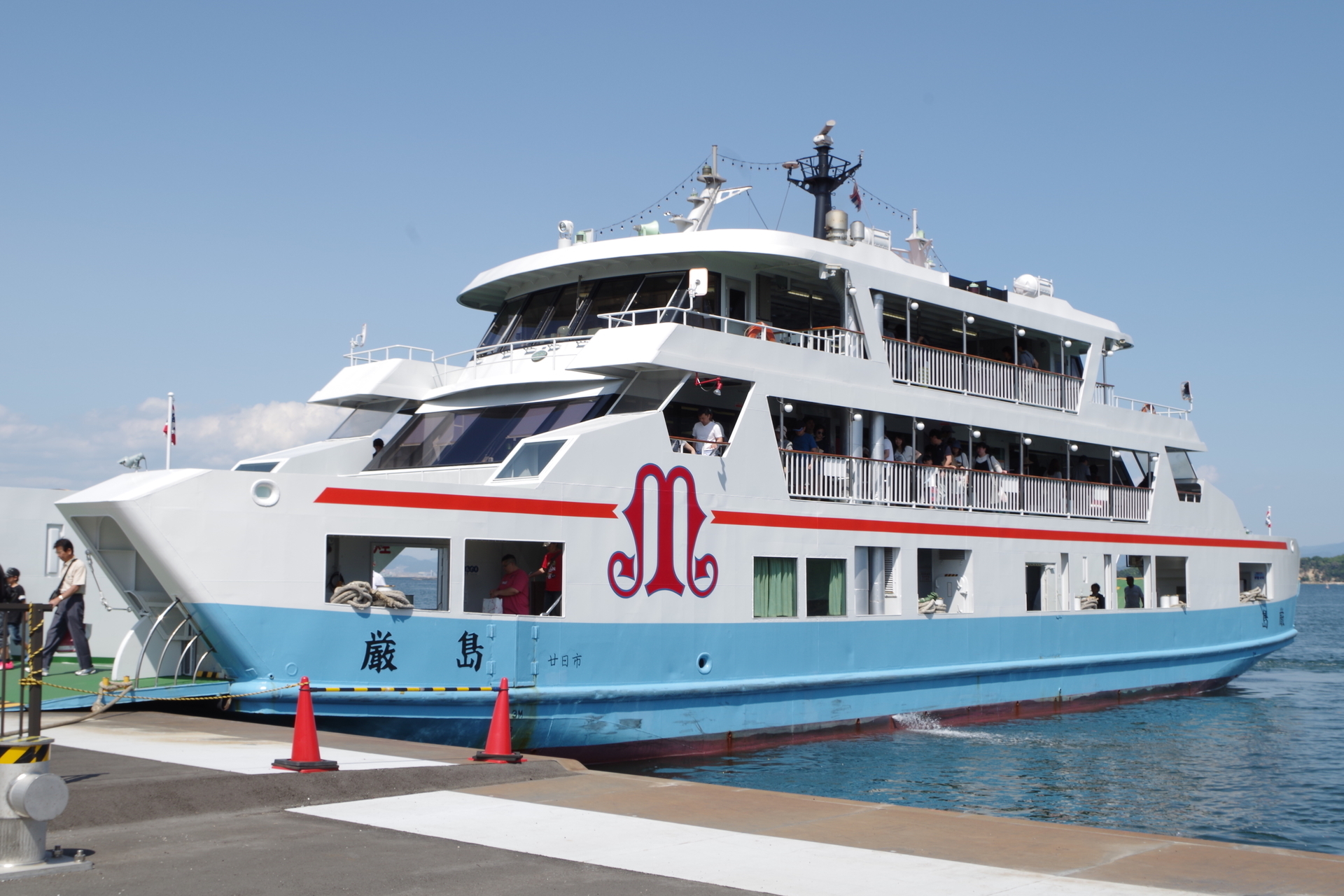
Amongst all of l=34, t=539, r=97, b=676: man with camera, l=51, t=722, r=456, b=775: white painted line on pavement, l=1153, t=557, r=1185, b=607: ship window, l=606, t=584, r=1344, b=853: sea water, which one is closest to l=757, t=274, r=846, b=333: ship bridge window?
l=606, t=584, r=1344, b=853: sea water

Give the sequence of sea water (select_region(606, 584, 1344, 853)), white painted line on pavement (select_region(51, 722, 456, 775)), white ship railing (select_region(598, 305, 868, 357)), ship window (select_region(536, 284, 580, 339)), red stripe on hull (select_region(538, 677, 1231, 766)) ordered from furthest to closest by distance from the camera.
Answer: ship window (select_region(536, 284, 580, 339)), white ship railing (select_region(598, 305, 868, 357)), red stripe on hull (select_region(538, 677, 1231, 766)), sea water (select_region(606, 584, 1344, 853)), white painted line on pavement (select_region(51, 722, 456, 775))

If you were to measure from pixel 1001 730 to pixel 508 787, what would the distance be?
10.4m

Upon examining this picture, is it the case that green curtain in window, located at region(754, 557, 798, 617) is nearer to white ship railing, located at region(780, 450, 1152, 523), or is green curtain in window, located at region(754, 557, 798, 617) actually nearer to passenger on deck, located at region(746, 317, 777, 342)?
white ship railing, located at region(780, 450, 1152, 523)

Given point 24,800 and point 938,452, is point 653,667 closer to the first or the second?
point 938,452

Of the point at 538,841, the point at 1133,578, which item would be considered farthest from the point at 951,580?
the point at 538,841

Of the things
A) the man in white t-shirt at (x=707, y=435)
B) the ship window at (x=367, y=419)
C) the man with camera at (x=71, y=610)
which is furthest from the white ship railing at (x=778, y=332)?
the man with camera at (x=71, y=610)

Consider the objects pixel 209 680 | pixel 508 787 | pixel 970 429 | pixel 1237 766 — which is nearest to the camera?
pixel 508 787

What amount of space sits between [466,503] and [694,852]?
5.74m

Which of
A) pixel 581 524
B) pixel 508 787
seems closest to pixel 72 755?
pixel 508 787

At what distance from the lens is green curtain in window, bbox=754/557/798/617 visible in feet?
47.1

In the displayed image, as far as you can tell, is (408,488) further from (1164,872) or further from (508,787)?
(1164,872)

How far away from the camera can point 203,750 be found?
28.8 feet

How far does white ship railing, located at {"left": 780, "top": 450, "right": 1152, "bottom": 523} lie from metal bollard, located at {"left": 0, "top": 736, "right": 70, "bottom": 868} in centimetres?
1021

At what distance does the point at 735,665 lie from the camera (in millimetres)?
13906
